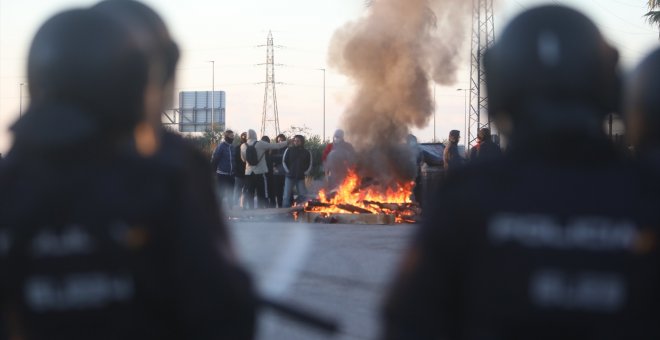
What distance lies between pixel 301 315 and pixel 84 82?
2.40 feet

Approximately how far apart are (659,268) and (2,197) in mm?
1448

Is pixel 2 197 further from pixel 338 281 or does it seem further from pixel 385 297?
pixel 338 281

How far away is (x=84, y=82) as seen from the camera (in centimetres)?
264

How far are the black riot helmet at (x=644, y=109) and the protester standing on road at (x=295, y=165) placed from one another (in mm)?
19609

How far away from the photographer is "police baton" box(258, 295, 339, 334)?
9.11 feet

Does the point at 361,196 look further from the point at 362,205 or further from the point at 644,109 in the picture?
the point at 644,109

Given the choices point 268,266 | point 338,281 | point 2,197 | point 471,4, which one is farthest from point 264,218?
point 2,197

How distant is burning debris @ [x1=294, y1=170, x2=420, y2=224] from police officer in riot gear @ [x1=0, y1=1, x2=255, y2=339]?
1709cm

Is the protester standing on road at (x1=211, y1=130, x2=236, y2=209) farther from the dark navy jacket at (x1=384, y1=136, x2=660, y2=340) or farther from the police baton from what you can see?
the dark navy jacket at (x1=384, y1=136, x2=660, y2=340)

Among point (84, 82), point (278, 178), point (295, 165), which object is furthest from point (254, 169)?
point (84, 82)

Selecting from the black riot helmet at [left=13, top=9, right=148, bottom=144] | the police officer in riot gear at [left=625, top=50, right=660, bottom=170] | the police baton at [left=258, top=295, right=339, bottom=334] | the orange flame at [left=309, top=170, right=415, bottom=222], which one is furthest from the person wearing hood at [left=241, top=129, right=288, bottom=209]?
the black riot helmet at [left=13, top=9, right=148, bottom=144]

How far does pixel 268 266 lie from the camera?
602 cm

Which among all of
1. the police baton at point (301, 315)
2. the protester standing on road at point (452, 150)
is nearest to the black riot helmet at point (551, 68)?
the police baton at point (301, 315)

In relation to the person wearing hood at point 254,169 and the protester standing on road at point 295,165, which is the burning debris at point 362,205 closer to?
the protester standing on road at point 295,165
